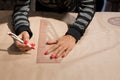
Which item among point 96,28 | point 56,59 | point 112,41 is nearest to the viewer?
point 56,59

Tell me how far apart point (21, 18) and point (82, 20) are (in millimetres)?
279

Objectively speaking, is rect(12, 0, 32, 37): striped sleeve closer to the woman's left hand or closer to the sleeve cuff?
the sleeve cuff

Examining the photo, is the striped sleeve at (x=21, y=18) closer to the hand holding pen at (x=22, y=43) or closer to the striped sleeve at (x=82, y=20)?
the hand holding pen at (x=22, y=43)

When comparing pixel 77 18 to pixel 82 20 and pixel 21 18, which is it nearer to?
pixel 82 20

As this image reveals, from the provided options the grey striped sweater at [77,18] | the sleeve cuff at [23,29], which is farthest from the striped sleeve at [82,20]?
the sleeve cuff at [23,29]

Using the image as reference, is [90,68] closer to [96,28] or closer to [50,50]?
[50,50]

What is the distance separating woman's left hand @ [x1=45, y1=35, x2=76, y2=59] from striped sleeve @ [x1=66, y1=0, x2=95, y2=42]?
0.04 m

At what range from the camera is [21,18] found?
3.60 feet

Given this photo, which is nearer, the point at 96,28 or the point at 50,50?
the point at 50,50

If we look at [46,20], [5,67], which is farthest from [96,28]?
[5,67]

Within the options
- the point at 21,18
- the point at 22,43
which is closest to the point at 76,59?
the point at 22,43

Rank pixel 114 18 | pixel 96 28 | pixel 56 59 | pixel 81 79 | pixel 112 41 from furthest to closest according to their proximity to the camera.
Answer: pixel 114 18
pixel 96 28
pixel 112 41
pixel 56 59
pixel 81 79

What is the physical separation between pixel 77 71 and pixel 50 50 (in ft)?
0.53

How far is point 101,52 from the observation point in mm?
930
